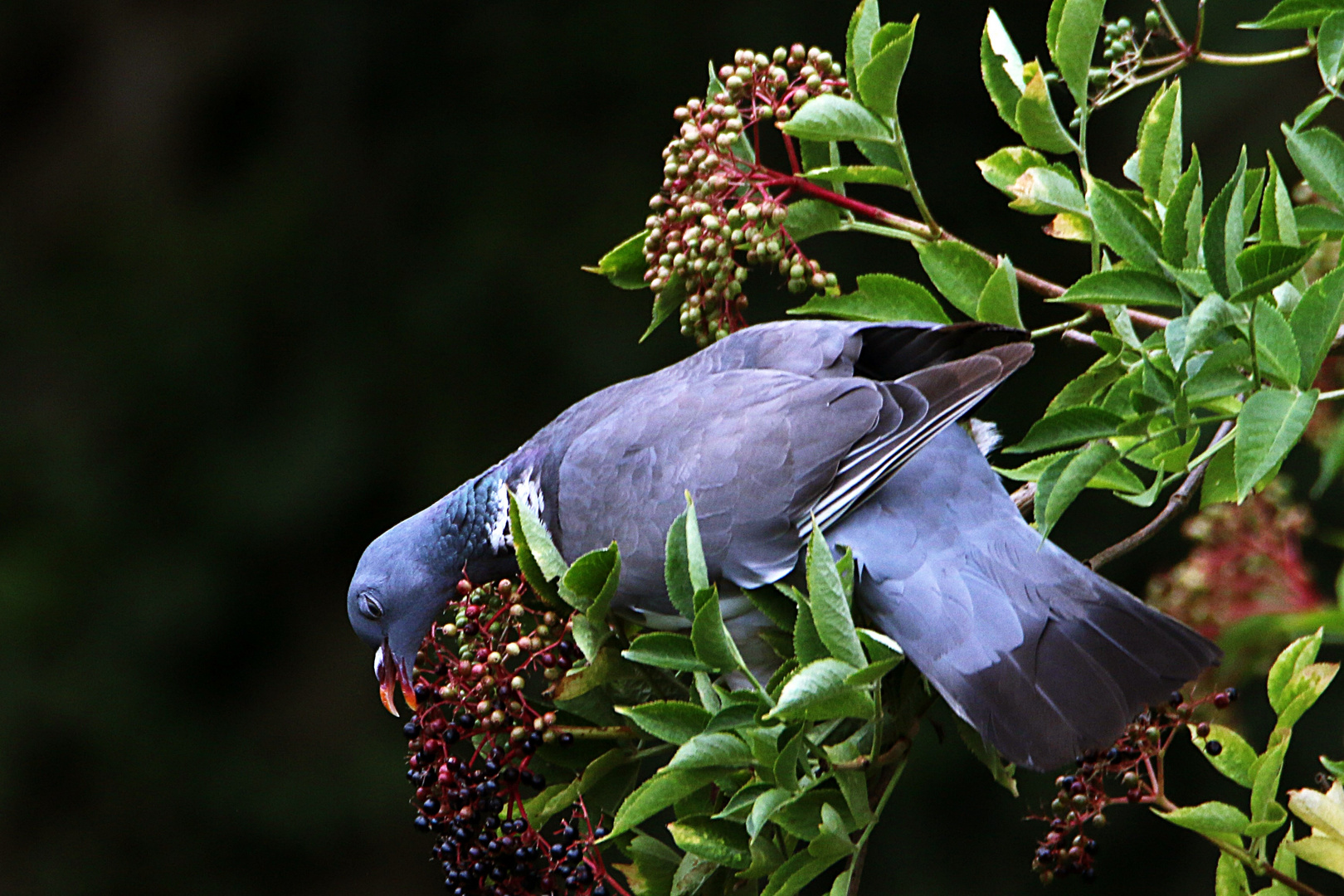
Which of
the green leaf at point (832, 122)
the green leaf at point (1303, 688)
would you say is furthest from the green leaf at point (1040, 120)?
the green leaf at point (1303, 688)

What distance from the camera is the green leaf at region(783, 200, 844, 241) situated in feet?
5.44

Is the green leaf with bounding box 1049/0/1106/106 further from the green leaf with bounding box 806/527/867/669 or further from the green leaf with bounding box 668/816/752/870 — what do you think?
the green leaf with bounding box 668/816/752/870

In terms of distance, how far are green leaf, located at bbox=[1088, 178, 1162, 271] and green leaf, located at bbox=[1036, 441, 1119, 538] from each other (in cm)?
17

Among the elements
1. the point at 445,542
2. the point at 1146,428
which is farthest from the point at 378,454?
the point at 1146,428

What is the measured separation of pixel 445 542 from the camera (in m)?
2.13

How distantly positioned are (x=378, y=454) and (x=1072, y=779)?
3.26 metres

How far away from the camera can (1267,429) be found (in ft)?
3.75

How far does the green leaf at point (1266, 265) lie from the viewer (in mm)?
1119

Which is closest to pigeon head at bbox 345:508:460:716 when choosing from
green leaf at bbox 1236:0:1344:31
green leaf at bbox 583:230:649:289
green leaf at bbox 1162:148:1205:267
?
green leaf at bbox 583:230:649:289

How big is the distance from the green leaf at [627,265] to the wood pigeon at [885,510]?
0.51ft

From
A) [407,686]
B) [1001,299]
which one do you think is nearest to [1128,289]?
[1001,299]

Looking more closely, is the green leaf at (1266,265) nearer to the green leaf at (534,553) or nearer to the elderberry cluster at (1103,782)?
the elderberry cluster at (1103,782)

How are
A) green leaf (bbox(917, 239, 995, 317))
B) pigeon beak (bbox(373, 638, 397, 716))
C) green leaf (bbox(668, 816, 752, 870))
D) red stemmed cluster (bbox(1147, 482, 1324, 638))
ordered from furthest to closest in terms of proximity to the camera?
pigeon beak (bbox(373, 638, 397, 716)), red stemmed cluster (bbox(1147, 482, 1324, 638)), green leaf (bbox(917, 239, 995, 317)), green leaf (bbox(668, 816, 752, 870))

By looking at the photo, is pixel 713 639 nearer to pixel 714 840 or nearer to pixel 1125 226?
pixel 714 840
